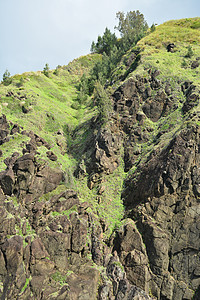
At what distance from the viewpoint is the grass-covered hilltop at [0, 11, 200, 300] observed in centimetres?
2059

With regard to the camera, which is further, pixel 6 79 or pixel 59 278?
pixel 6 79

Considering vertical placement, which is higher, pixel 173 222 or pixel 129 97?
pixel 129 97

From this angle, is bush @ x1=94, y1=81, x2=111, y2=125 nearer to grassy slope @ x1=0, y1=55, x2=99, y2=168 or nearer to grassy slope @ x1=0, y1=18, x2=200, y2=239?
grassy slope @ x1=0, y1=18, x2=200, y2=239

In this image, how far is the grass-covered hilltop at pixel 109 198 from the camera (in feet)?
67.6

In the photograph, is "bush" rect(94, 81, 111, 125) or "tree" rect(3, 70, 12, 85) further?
"tree" rect(3, 70, 12, 85)

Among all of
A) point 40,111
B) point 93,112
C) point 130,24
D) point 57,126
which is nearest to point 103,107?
point 57,126

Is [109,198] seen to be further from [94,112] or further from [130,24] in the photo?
[130,24]

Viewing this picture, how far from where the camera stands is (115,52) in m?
83.8

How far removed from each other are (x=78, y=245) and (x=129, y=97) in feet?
104

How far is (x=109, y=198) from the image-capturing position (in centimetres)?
3130

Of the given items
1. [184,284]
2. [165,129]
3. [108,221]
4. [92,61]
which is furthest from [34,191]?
[92,61]

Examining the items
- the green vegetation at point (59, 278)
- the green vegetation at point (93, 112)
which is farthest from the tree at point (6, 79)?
the green vegetation at point (59, 278)

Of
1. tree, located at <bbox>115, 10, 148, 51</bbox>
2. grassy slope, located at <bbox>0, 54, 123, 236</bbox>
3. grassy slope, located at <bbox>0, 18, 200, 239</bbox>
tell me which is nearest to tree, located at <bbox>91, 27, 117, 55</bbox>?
tree, located at <bbox>115, 10, 148, 51</bbox>

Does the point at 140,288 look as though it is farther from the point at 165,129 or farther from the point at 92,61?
the point at 92,61
